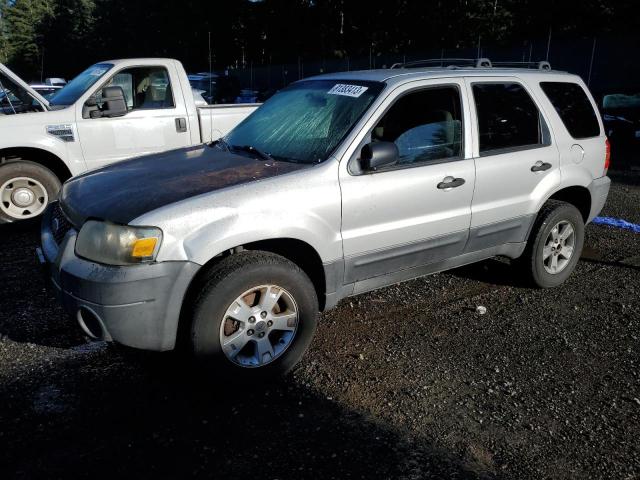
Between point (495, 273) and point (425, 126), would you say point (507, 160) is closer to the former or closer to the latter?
point (425, 126)

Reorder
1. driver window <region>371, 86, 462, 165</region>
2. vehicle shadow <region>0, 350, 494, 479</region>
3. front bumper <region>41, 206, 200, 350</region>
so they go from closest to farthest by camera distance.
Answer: vehicle shadow <region>0, 350, 494, 479</region>
front bumper <region>41, 206, 200, 350</region>
driver window <region>371, 86, 462, 165</region>

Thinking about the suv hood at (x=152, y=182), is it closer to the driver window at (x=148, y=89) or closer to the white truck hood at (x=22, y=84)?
the white truck hood at (x=22, y=84)

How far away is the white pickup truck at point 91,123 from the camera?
5922 mm

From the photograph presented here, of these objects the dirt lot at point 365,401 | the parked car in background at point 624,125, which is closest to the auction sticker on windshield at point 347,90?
the dirt lot at point 365,401

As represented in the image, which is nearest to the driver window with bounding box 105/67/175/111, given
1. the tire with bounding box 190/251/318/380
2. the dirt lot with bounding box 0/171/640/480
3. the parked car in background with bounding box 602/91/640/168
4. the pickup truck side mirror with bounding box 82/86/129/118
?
the pickup truck side mirror with bounding box 82/86/129/118

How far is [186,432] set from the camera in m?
2.79

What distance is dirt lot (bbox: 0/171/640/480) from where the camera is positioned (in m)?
2.58

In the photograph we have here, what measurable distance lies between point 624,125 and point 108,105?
460 inches

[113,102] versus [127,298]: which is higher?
[113,102]

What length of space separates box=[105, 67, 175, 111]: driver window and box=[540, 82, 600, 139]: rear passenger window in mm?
4404

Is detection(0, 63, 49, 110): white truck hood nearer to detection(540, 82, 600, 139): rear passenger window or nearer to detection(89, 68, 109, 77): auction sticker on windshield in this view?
detection(89, 68, 109, 77): auction sticker on windshield

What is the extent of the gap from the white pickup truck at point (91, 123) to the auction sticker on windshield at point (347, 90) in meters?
3.30

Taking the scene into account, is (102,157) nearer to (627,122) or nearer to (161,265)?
(161,265)

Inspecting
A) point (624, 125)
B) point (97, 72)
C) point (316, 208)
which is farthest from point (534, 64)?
point (624, 125)
